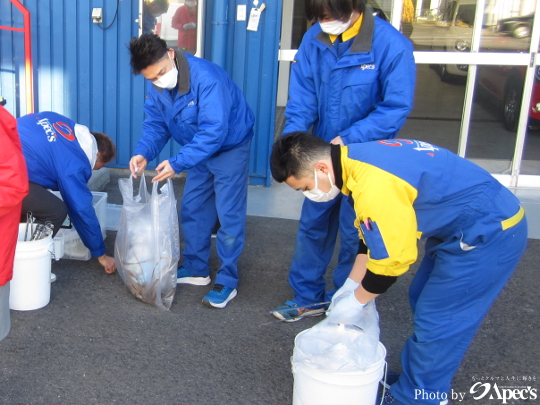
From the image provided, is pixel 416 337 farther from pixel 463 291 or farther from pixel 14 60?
pixel 14 60

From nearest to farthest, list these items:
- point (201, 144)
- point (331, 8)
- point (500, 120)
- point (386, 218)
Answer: point (386, 218) → point (331, 8) → point (201, 144) → point (500, 120)

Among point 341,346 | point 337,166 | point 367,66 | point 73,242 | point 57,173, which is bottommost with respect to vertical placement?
point 73,242

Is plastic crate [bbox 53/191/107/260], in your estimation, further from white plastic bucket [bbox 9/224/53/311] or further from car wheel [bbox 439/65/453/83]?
car wheel [bbox 439/65/453/83]

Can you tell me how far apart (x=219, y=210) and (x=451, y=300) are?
1512 millimetres

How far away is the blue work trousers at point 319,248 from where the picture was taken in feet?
10.0

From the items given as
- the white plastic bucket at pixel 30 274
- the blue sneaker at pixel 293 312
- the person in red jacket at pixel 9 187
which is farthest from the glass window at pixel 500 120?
the person in red jacket at pixel 9 187

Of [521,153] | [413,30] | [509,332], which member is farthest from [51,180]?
[521,153]

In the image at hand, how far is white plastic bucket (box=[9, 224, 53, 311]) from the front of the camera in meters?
3.00

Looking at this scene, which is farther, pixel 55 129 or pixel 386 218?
pixel 55 129

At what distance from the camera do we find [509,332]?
10.3ft

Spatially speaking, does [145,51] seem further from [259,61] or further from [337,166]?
[259,61]

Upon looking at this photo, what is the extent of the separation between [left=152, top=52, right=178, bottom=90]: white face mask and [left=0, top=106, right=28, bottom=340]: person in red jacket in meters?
0.79

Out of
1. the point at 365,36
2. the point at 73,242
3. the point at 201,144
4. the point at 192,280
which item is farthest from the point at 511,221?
the point at 73,242

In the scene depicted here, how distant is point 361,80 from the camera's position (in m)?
A: 2.88
